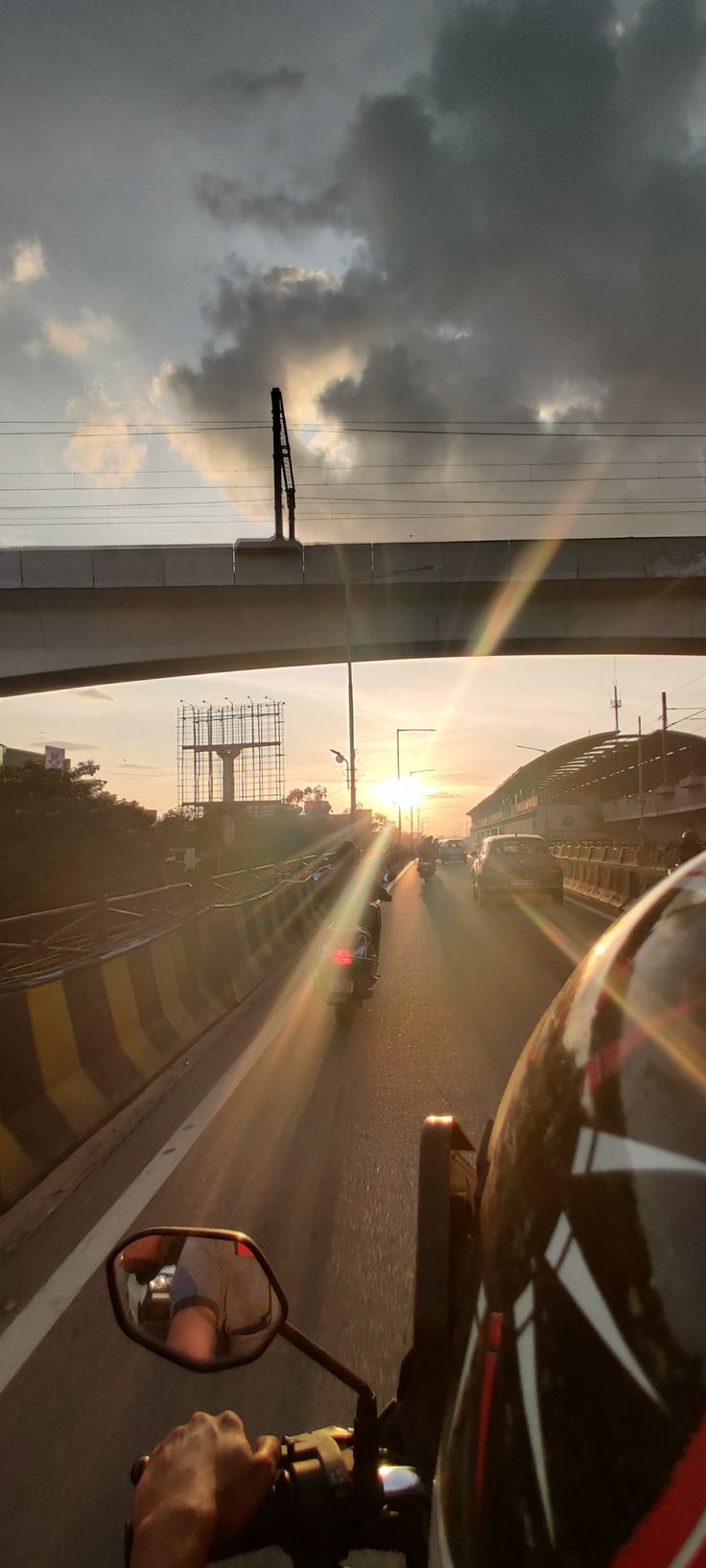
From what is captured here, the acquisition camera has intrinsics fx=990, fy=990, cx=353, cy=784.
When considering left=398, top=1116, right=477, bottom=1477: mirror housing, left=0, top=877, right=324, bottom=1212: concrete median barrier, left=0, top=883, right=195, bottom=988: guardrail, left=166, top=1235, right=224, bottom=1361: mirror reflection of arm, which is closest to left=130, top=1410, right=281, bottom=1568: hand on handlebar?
left=166, top=1235, right=224, bottom=1361: mirror reflection of arm

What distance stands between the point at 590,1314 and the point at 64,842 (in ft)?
96.4

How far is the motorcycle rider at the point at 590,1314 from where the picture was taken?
3.28ft

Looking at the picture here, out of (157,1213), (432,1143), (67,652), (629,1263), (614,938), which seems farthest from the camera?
(67,652)

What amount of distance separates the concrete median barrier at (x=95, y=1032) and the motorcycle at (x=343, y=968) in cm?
133

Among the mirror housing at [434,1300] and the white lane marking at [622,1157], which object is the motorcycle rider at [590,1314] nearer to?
the white lane marking at [622,1157]

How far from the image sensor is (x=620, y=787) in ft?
319

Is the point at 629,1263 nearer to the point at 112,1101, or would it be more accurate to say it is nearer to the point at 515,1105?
the point at 515,1105

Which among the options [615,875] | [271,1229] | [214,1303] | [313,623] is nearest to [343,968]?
[271,1229]

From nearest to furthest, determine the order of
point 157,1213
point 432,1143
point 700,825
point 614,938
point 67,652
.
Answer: point 614,938 < point 432,1143 < point 157,1213 < point 67,652 < point 700,825

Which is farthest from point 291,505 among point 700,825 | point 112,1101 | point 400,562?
point 700,825

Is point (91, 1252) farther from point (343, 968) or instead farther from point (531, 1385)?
point (343, 968)

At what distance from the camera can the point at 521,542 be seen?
25672 millimetres

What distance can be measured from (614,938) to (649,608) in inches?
1046

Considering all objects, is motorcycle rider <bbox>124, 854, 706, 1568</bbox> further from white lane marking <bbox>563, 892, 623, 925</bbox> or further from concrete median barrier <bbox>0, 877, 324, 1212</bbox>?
white lane marking <bbox>563, 892, 623, 925</bbox>
